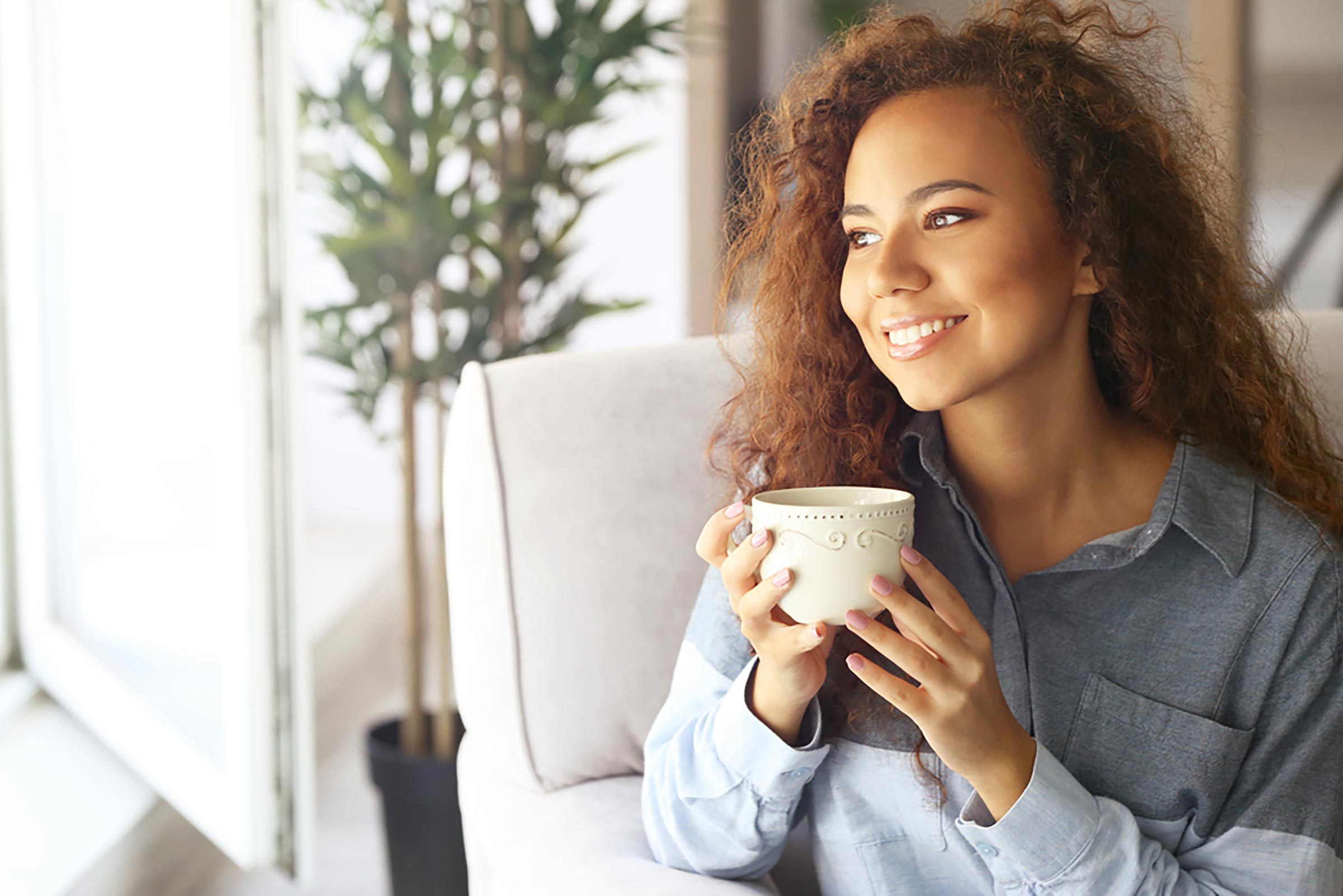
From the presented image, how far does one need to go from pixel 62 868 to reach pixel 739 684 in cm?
138

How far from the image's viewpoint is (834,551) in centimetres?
72

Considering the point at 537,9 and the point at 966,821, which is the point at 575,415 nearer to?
the point at 966,821

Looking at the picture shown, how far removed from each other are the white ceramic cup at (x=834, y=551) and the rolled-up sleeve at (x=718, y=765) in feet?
0.64

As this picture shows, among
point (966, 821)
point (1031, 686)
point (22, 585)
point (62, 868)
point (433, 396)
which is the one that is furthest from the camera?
point (22, 585)

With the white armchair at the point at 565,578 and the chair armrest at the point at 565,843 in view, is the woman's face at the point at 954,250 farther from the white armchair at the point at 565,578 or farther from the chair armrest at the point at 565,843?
the chair armrest at the point at 565,843

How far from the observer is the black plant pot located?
190 cm

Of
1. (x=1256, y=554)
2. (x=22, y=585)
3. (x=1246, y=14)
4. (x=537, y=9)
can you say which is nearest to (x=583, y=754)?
(x=1256, y=554)

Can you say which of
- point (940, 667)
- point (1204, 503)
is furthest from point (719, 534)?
point (1204, 503)

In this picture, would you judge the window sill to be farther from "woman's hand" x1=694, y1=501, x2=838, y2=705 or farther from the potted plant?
"woman's hand" x1=694, y1=501, x2=838, y2=705

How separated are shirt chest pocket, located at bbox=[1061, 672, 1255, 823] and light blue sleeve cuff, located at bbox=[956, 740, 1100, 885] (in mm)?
80

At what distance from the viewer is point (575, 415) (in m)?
1.15

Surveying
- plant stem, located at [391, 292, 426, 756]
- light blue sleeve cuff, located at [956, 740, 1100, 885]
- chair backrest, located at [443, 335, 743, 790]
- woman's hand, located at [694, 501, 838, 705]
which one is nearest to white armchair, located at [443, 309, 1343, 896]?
chair backrest, located at [443, 335, 743, 790]

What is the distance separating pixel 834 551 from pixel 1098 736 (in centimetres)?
35

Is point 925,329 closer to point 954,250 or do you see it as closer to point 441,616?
point 954,250
